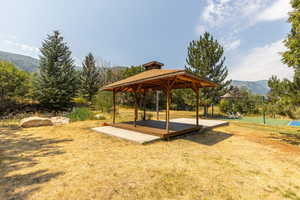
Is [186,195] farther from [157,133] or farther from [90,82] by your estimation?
[90,82]

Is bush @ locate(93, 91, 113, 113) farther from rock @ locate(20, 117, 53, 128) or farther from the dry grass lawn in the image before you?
the dry grass lawn

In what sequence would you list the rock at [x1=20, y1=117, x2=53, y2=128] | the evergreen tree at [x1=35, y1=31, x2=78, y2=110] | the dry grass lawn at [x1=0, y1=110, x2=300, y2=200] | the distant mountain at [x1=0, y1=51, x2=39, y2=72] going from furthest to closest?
the distant mountain at [x1=0, y1=51, x2=39, y2=72]
the evergreen tree at [x1=35, y1=31, x2=78, y2=110]
the rock at [x1=20, y1=117, x2=53, y2=128]
the dry grass lawn at [x1=0, y1=110, x2=300, y2=200]

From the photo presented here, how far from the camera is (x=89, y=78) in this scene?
2412 cm

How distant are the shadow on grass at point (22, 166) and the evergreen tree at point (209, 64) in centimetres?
1427

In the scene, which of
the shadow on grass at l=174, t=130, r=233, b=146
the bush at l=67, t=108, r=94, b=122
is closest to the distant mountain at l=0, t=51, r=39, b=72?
the bush at l=67, t=108, r=94, b=122

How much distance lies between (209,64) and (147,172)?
14.6 metres

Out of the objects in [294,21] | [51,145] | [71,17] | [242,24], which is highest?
[71,17]

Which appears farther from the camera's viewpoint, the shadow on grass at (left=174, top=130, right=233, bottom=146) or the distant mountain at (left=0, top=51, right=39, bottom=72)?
the distant mountain at (left=0, top=51, right=39, bottom=72)

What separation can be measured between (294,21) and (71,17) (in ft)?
47.0

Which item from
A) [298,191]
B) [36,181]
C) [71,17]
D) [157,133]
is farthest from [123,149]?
[71,17]

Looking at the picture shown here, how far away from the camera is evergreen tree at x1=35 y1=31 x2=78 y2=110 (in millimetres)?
14086

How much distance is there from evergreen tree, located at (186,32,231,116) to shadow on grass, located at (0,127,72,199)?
14.3m

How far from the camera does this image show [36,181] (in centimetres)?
269

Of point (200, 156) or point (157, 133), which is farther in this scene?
point (157, 133)
